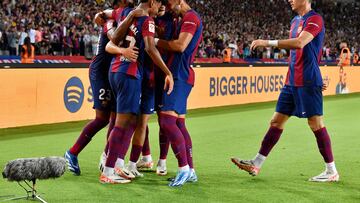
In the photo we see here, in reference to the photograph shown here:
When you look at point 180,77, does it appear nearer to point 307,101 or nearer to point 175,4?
point 175,4

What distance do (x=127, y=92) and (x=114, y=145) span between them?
0.54 m

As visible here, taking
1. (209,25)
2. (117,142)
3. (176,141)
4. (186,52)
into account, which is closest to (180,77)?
(186,52)

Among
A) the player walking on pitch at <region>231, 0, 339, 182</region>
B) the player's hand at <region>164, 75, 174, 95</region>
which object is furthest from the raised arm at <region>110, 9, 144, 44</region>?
the player walking on pitch at <region>231, 0, 339, 182</region>

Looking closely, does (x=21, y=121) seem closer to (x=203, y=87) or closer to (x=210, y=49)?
(x=203, y=87)

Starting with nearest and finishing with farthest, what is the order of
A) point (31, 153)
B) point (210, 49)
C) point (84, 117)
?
point (31, 153)
point (84, 117)
point (210, 49)

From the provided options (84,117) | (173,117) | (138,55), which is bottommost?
(84,117)

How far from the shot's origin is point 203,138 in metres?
9.96

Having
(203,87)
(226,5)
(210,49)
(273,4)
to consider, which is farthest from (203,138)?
(273,4)

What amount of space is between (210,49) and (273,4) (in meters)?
18.7

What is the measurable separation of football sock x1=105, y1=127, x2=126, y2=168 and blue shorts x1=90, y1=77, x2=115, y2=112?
710 millimetres

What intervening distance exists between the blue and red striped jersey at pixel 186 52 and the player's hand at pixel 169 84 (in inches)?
7.9

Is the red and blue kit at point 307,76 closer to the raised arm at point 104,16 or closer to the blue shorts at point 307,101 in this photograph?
the blue shorts at point 307,101

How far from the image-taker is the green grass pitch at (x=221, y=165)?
5.52 meters

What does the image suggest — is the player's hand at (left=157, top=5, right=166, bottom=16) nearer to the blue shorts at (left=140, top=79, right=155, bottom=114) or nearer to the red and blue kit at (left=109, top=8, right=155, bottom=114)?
the red and blue kit at (left=109, top=8, right=155, bottom=114)
